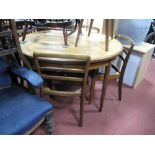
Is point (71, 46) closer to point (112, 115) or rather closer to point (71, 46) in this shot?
point (71, 46)

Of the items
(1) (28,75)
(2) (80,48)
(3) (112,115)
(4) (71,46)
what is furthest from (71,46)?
(3) (112,115)

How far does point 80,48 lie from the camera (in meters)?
1.57

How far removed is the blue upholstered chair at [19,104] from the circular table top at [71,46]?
212 mm

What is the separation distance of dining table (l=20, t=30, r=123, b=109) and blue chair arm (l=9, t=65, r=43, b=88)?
13 cm

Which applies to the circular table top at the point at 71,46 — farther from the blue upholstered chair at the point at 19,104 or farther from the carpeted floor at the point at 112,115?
the carpeted floor at the point at 112,115

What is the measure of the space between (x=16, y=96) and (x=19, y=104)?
11cm

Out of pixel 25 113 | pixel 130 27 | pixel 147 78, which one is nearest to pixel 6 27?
pixel 25 113

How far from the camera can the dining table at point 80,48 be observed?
4.65 ft

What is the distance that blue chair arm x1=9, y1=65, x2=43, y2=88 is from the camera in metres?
1.21

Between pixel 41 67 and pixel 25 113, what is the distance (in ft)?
1.31

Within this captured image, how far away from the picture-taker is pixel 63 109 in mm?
1888
